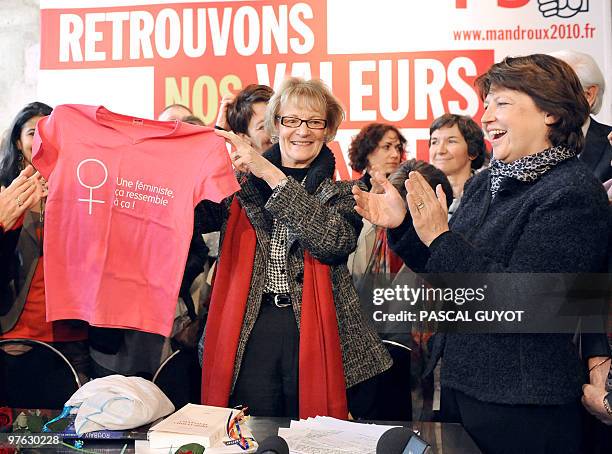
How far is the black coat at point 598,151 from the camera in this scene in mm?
2480

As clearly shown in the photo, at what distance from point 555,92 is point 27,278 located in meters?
2.14

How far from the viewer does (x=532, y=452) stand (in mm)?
1923

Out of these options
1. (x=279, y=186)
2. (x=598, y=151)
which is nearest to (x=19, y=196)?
(x=279, y=186)

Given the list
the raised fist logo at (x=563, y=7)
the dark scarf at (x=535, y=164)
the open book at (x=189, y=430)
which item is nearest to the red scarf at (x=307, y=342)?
the open book at (x=189, y=430)

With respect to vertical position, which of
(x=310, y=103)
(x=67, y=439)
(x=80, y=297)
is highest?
(x=310, y=103)

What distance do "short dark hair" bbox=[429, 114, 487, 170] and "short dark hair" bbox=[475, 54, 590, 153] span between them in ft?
1.38

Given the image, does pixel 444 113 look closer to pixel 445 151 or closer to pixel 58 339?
pixel 445 151

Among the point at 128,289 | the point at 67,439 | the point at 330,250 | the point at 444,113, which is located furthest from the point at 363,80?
the point at 67,439

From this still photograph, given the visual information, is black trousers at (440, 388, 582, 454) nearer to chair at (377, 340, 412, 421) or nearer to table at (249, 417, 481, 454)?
table at (249, 417, 481, 454)

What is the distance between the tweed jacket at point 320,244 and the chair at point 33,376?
84cm

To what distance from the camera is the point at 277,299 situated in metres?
2.47

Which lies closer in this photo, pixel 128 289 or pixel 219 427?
pixel 219 427

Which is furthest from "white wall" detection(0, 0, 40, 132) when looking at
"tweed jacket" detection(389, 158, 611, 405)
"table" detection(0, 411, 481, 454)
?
"tweed jacket" detection(389, 158, 611, 405)

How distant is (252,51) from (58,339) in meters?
1.43
